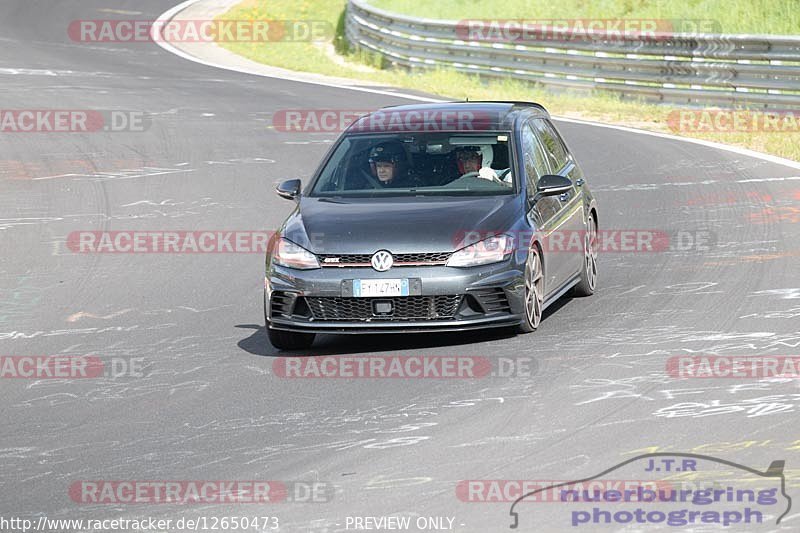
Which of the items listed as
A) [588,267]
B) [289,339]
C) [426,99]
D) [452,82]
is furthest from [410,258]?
[452,82]

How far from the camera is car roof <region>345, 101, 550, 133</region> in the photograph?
11.5m

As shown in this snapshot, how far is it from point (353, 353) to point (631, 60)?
17191 millimetres

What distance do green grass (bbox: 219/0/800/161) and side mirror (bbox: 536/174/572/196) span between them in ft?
33.1

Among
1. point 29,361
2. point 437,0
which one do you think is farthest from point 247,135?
point 437,0

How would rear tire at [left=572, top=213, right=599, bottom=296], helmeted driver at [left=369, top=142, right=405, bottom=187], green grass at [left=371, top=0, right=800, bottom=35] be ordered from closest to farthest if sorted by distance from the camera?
helmeted driver at [left=369, top=142, right=405, bottom=187] → rear tire at [left=572, top=213, right=599, bottom=296] → green grass at [left=371, top=0, right=800, bottom=35]

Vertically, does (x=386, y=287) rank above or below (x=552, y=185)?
below

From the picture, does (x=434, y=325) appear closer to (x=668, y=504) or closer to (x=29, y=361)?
(x=29, y=361)

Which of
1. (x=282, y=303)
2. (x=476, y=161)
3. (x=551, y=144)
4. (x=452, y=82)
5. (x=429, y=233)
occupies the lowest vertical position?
(x=452, y=82)

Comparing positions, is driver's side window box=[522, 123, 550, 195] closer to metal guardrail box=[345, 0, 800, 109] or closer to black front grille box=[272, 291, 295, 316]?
black front grille box=[272, 291, 295, 316]

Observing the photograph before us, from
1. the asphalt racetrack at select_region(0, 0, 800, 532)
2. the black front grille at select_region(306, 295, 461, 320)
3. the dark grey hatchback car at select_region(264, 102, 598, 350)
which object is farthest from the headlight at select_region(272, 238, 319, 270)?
the asphalt racetrack at select_region(0, 0, 800, 532)

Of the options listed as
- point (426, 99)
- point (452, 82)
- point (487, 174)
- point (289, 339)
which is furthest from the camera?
point (452, 82)

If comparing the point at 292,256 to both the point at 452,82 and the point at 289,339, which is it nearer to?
the point at 289,339

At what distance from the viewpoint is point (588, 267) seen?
12.1m

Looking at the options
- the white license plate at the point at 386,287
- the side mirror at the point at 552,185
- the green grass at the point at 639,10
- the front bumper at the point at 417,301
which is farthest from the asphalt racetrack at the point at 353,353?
the green grass at the point at 639,10
